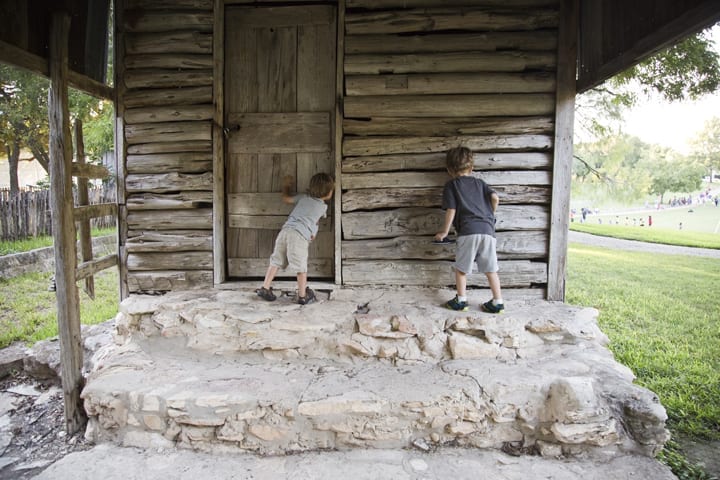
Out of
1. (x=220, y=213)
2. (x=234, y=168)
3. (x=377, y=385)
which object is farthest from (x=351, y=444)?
(x=234, y=168)

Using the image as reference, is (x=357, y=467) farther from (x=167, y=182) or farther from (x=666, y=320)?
(x=666, y=320)

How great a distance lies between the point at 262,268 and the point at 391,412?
221cm

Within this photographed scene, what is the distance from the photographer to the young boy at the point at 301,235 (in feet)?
13.1

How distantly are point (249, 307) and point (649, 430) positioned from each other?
10.9ft

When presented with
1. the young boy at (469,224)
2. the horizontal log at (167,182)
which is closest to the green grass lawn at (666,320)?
the young boy at (469,224)

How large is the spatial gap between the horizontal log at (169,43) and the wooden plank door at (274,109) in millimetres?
293

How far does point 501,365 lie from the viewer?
139 inches

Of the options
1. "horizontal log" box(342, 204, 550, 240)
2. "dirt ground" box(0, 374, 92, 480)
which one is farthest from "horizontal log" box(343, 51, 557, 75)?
"dirt ground" box(0, 374, 92, 480)

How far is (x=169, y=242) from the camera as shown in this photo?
4492 millimetres

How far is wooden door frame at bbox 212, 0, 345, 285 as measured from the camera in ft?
14.0

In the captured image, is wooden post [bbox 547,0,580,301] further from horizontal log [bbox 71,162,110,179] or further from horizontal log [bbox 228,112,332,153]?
horizontal log [bbox 71,162,110,179]

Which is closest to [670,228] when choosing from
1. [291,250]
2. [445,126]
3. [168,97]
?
[445,126]

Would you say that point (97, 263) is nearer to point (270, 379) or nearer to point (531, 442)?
point (270, 379)

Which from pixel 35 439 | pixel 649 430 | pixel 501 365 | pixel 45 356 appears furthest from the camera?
pixel 45 356
